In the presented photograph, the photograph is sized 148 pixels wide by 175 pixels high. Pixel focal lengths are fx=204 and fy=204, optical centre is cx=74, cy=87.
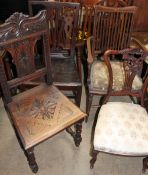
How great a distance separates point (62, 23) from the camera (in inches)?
72.7

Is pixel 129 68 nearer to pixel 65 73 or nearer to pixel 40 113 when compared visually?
pixel 65 73

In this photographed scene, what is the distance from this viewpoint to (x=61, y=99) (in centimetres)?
161

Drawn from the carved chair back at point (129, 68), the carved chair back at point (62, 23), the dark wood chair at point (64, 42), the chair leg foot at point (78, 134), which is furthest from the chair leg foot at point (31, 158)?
the carved chair back at point (62, 23)

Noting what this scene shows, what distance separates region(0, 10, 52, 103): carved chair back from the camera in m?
1.30

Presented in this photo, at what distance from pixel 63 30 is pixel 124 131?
41.2 inches

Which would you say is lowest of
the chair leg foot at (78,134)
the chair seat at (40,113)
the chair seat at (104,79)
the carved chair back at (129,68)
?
the chair leg foot at (78,134)

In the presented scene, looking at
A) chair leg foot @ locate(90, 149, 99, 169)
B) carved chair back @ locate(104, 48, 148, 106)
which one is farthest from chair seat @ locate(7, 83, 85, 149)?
carved chair back @ locate(104, 48, 148, 106)

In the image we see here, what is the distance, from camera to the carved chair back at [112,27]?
182 centimetres

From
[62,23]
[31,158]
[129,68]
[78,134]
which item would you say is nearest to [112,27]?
[62,23]

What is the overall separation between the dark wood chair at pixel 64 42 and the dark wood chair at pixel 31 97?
0.19m

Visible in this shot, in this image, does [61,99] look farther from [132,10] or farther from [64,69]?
[132,10]

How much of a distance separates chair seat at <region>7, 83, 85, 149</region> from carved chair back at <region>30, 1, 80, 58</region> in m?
0.49

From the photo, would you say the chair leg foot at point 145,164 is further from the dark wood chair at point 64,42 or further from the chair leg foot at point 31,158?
the chair leg foot at point 31,158

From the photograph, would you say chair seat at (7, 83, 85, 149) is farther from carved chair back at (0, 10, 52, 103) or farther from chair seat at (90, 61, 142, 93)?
chair seat at (90, 61, 142, 93)
